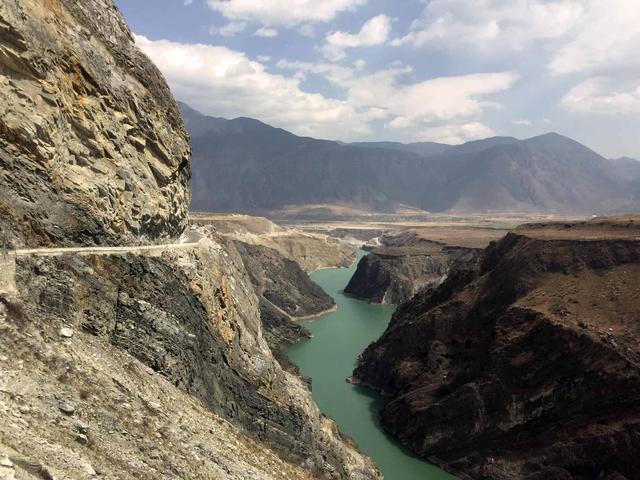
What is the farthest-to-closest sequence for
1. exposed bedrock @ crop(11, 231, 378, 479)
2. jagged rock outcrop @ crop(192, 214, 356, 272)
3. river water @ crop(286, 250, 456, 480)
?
jagged rock outcrop @ crop(192, 214, 356, 272) < river water @ crop(286, 250, 456, 480) < exposed bedrock @ crop(11, 231, 378, 479)

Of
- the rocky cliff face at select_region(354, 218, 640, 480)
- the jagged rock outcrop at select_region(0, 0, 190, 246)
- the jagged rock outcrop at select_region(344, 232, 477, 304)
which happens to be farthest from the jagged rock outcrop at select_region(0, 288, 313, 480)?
the jagged rock outcrop at select_region(344, 232, 477, 304)

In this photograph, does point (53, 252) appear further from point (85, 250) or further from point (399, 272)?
point (399, 272)

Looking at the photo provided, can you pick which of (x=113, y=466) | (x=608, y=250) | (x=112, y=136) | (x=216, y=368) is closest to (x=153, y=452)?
(x=113, y=466)

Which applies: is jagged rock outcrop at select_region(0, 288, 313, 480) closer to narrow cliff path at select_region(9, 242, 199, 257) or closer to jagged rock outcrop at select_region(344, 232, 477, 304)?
narrow cliff path at select_region(9, 242, 199, 257)

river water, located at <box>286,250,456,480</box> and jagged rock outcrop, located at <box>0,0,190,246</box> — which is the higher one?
jagged rock outcrop, located at <box>0,0,190,246</box>

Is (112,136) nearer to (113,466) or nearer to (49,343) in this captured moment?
(49,343)

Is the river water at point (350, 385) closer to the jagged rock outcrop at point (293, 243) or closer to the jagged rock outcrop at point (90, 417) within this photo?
the jagged rock outcrop at point (90, 417)
